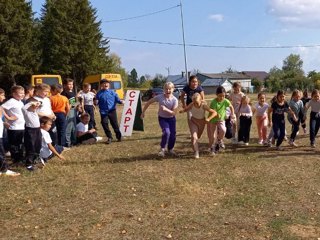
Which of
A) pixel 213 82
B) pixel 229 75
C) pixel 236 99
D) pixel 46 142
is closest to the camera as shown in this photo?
pixel 46 142

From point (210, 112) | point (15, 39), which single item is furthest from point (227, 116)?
point (15, 39)

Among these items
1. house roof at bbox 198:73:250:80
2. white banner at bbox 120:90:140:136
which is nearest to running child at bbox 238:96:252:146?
white banner at bbox 120:90:140:136

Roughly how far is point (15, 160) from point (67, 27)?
42.8 meters

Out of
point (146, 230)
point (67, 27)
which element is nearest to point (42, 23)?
point (67, 27)

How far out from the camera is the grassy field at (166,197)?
5246 mm

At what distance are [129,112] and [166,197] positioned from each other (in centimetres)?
656

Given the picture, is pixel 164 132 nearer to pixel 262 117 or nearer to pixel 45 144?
pixel 45 144

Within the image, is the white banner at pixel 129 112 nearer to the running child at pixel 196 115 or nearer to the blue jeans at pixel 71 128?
the blue jeans at pixel 71 128

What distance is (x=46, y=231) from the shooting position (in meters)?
5.23

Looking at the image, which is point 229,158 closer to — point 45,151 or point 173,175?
point 173,175

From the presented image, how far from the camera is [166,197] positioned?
21.3 ft

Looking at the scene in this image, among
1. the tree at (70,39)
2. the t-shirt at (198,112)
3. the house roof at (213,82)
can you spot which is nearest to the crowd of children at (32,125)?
the t-shirt at (198,112)

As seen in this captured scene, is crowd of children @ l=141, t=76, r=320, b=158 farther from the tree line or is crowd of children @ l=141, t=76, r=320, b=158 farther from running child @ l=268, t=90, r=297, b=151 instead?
the tree line

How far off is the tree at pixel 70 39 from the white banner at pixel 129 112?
36882 mm
